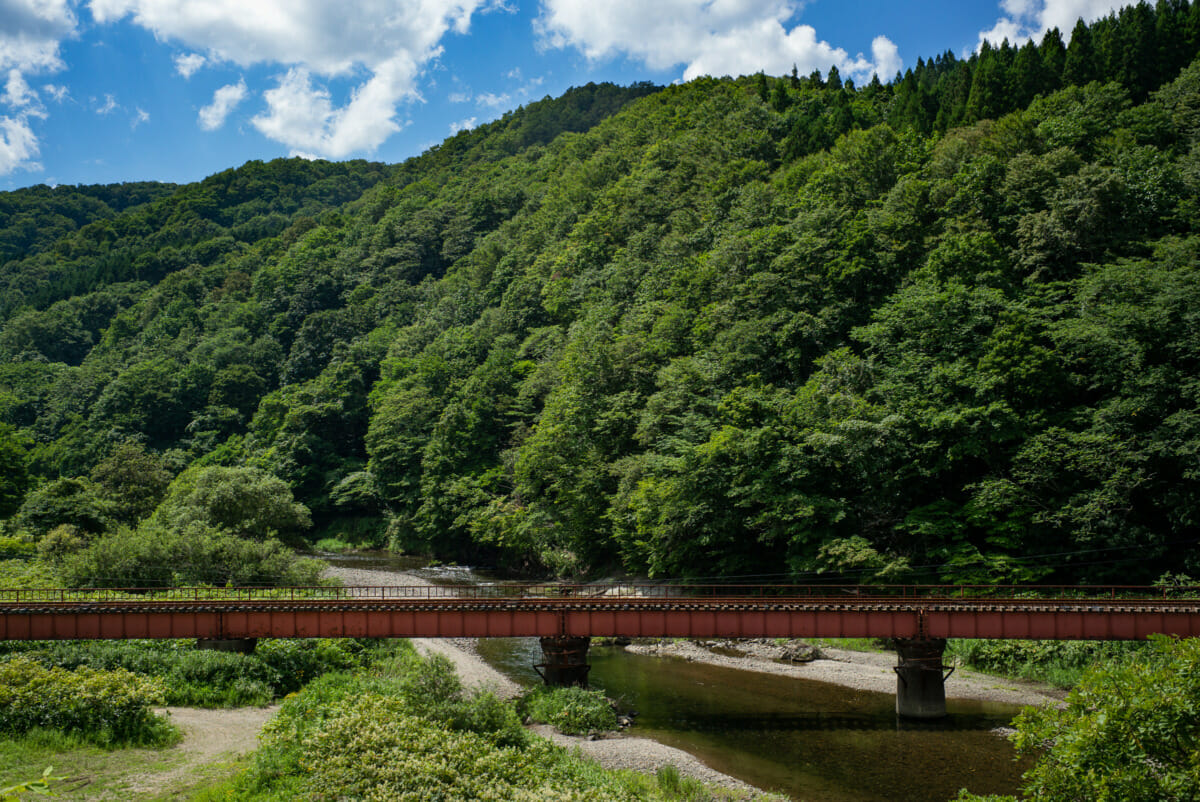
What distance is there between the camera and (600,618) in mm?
34875

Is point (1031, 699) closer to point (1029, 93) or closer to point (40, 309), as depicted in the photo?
point (1029, 93)

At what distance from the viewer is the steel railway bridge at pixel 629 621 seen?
33031 millimetres

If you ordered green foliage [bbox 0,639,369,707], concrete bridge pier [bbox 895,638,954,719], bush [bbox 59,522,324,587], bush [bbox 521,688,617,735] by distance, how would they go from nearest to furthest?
bush [bbox 521,688,617,735], green foliage [bbox 0,639,369,707], concrete bridge pier [bbox 895,638,954,719], bush [bbox 59,522,324,587]

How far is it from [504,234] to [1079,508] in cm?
12410

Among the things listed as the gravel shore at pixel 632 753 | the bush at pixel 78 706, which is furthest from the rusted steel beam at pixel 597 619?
the bush at pixel 78 706

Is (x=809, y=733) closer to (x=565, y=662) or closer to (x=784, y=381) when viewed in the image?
(x=565, y=662)

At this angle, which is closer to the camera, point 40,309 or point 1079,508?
point 1079,508

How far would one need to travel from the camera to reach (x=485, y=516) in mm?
78312

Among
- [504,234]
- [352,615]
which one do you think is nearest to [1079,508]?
[352,615]

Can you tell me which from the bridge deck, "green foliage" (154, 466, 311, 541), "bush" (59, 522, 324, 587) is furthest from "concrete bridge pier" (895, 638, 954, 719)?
"green foliage" (154, 466, 311, 541)

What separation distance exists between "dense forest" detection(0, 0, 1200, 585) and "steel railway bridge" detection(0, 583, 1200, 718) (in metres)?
10.4

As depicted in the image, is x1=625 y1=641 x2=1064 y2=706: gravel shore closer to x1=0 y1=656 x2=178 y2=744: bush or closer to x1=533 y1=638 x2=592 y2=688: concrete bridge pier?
x1=533 y1=638 x2=592 y2=688: concrete bridge pier

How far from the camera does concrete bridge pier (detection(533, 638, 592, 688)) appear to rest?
34.9 m

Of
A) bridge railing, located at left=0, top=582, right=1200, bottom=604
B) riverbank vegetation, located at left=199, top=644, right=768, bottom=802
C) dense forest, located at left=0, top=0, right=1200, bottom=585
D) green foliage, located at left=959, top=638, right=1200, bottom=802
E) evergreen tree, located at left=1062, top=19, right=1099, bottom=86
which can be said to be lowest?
riverbank vegetation, located at left=199, top=644, right=768, bottom=802
